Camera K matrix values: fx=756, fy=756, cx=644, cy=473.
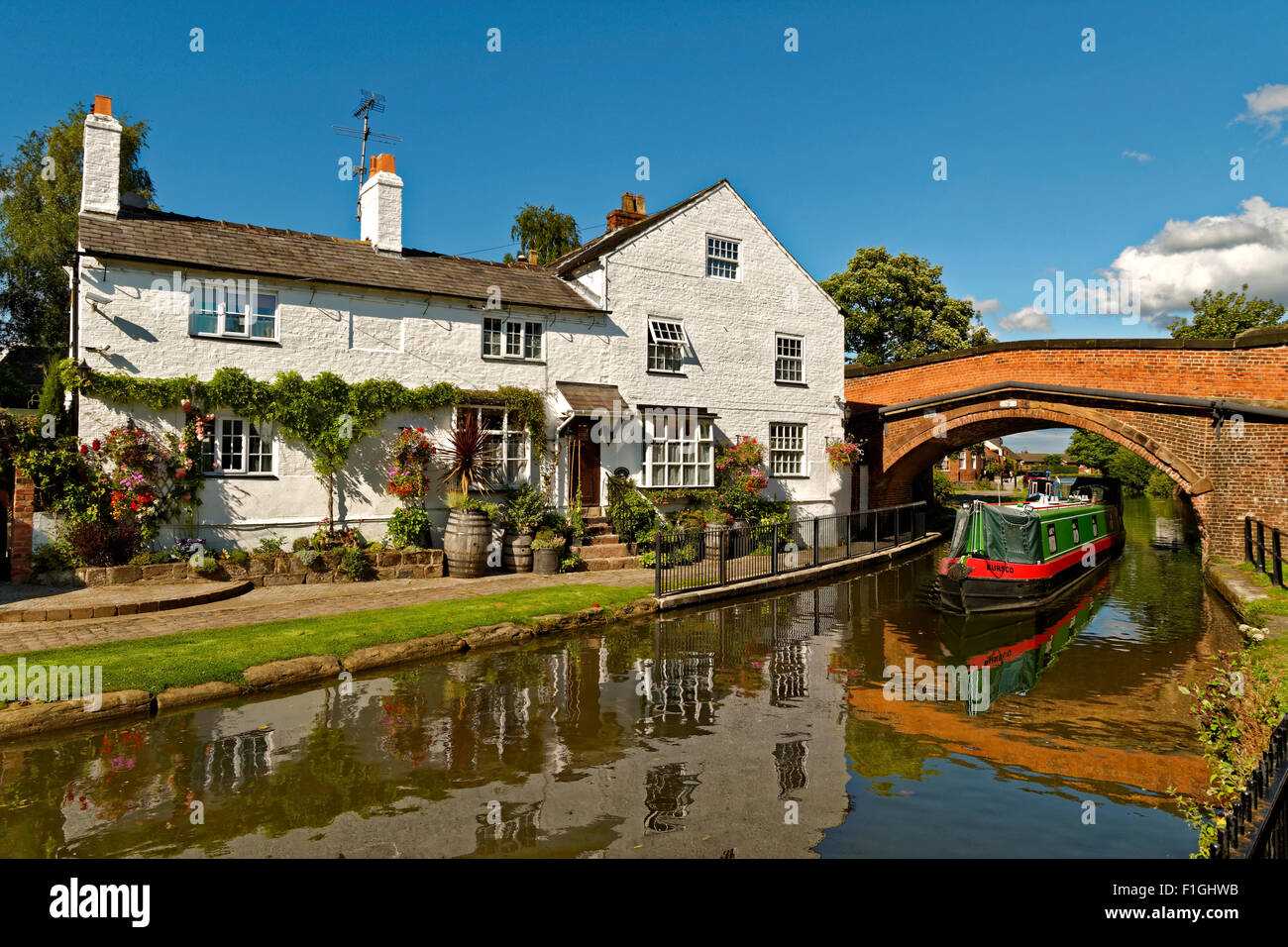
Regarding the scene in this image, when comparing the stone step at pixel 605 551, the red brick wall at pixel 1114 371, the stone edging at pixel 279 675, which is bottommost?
the stone edging at pixel 279 675

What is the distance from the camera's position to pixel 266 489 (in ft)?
46.7

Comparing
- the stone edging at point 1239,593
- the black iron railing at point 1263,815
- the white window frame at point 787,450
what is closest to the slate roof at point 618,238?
the white window frame at point 787,450

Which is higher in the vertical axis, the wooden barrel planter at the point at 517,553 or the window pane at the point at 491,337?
the window pane at the point at 491,337

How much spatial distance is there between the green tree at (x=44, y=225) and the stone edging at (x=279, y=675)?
23411mm

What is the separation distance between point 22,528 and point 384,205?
9.52m

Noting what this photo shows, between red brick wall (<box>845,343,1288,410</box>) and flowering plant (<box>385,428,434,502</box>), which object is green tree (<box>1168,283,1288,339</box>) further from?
flowering plant (<box>385,428,434,502</box>)

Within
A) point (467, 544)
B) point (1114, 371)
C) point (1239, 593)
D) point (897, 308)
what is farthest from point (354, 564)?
point (897, 308)

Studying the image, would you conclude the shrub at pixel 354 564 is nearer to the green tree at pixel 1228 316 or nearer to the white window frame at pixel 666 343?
the white window frame at pixel 666 343

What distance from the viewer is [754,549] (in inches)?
617

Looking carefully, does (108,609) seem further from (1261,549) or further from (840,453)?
(1261,549)

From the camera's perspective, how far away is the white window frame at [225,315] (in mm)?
13789
